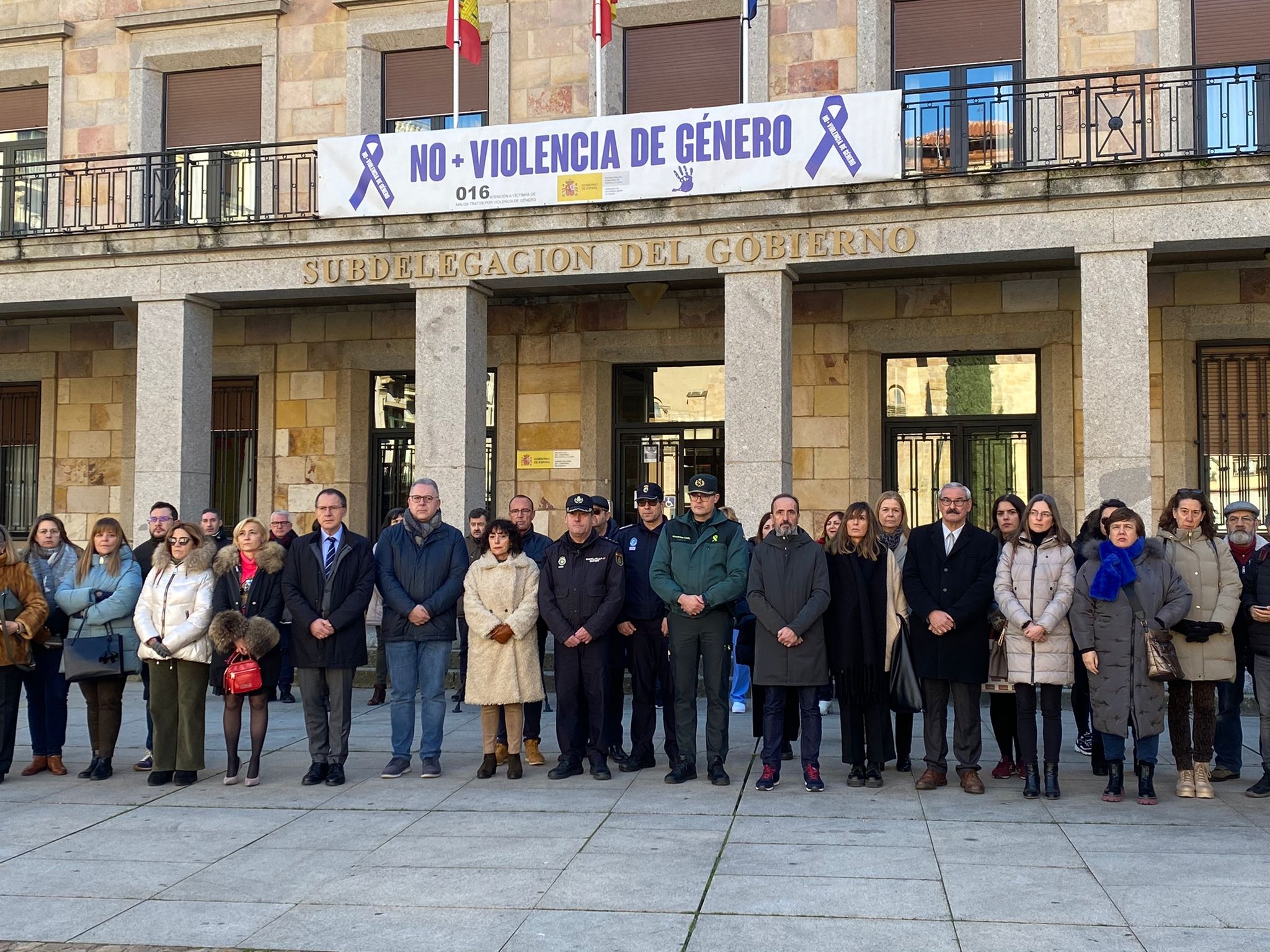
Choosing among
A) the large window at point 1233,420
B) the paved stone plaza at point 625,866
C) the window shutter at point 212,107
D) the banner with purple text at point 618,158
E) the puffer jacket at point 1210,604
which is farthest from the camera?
the window shutter at point 212,107

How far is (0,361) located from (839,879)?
16.2 meters

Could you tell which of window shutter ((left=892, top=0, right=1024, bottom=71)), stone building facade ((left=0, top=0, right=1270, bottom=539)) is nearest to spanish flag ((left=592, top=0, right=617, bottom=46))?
stone building facade ((left=0, top=0, right=1270, bottom=539))

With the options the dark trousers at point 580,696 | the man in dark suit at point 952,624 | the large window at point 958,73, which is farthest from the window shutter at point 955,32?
the dark trousers at point 580,696

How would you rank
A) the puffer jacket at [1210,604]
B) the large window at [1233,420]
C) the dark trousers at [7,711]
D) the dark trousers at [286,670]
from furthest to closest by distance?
the large window at [1233,420] < the dark trousers at [286,670] < the dark trousers at [7,711] < the puffer jacket at [1210,604]

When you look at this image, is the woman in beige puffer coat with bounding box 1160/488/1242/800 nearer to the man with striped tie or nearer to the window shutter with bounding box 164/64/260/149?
the man with striped tie

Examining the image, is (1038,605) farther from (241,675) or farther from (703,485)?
(241,675)

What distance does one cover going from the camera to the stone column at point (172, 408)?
14438 millimetres

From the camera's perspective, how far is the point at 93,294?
14.9 metres

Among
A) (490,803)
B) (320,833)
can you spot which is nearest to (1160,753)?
(490,803)

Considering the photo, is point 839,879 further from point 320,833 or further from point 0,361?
point 0,361

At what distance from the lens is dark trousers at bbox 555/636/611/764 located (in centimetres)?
816

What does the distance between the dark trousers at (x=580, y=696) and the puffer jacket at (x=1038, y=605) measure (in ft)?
8.17

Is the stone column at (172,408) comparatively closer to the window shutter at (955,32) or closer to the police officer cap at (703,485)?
the police officer cap at (703,485)

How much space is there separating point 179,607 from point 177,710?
665mm
